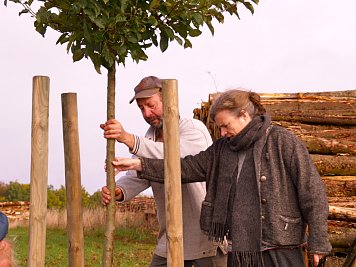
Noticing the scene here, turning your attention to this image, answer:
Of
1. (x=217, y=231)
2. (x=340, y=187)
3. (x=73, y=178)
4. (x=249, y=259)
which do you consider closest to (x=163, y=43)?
(x=73, y=178)

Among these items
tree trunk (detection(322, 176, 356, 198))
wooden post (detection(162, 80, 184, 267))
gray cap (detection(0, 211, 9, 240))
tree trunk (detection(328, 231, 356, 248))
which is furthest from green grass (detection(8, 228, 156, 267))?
gray cap (detection(0, 211, 9, 240))

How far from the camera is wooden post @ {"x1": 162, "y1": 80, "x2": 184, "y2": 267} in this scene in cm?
520

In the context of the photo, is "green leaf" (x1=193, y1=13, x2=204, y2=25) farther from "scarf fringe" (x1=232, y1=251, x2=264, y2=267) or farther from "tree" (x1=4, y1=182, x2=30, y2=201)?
"tree" (x1=4, y1=182, x2=30, y2=201)

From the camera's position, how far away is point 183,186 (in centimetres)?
597

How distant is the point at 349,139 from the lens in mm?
10492

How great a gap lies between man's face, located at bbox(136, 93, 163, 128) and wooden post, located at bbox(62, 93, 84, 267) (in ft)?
1.79

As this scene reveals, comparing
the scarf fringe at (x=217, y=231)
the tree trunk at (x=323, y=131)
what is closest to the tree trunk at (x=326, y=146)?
the tree trunk at (x=323, y=131)

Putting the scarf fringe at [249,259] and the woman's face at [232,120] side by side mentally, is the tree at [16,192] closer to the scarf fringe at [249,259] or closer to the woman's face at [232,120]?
the scarf fringe at [249,259]

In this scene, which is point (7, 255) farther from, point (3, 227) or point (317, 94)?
point (317, 94)

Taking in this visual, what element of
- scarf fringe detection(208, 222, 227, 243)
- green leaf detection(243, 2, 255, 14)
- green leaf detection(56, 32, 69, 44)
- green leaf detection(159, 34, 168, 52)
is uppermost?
green leaf detection(243, 2, 255, 14)

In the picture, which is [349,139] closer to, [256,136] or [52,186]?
[256,136]

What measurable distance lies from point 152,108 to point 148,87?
18 cm

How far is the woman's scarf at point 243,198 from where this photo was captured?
207 inches

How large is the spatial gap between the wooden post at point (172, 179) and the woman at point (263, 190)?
13.2 inches
